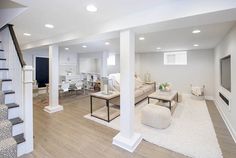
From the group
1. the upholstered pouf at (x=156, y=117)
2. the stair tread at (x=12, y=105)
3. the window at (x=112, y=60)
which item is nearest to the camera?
the stair tread at (x=12, y=105)

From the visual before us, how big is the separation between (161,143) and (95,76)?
6376mm

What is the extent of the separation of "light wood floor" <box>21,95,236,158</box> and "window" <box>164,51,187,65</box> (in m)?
3.57

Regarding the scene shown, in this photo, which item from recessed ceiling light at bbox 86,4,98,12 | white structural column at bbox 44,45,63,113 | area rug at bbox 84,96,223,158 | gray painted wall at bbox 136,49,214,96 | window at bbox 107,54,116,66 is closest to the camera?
recessed ceiling light at bbox 86,4,98,12

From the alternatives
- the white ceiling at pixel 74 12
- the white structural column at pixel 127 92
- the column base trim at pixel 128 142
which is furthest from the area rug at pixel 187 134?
the white ceiling at pixel 74 12

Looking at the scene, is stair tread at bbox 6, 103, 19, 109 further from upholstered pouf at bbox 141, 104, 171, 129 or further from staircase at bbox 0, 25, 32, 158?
upholstered pouf at bbox 141, 104, 171, 129

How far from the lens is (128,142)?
2.24m

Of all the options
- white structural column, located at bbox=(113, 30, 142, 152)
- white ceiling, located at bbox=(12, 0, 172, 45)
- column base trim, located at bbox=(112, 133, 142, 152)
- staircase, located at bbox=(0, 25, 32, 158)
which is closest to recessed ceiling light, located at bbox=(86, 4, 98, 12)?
white ceiling, located at bbox=(12, 0, 172, 45)

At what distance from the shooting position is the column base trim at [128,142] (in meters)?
2.20

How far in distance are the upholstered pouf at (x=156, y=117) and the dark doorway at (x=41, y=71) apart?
613 centimetres

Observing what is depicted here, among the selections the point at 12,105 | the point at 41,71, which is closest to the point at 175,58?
the point at 12,105

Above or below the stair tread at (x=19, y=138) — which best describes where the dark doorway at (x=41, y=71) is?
above

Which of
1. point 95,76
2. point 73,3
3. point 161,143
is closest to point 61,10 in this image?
point 73,3

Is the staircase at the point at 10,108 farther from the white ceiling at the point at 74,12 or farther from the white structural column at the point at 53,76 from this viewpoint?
the white structural column at the point at 53,76

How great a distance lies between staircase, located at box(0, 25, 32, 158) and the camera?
182 cm
